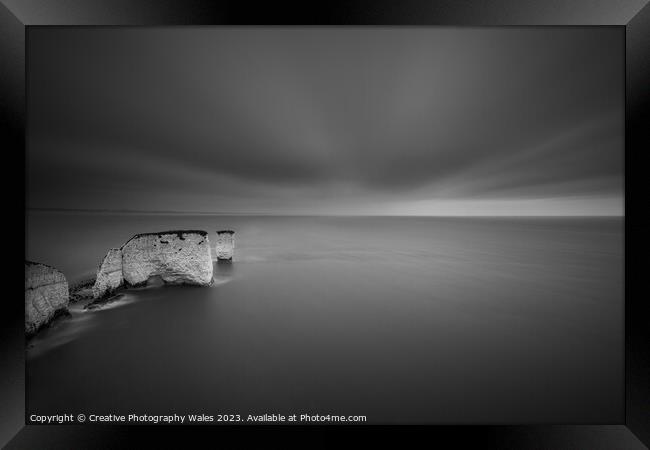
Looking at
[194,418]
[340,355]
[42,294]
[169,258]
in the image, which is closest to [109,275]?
[169,258]

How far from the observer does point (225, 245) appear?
500 centimetres

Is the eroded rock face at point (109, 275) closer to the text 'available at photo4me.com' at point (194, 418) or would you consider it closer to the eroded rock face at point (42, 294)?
the eroded rock face at point (42, 294)

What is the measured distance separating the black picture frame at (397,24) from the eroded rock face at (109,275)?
1.34m

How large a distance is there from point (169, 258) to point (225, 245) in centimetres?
207

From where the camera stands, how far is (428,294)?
129 inches

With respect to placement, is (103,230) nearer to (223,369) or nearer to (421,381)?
(223,369)

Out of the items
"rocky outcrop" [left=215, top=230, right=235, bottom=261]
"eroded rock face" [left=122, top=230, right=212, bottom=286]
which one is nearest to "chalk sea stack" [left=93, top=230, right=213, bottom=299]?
"eroded rock face" [left=122, top=230, right=212, bottom=286]

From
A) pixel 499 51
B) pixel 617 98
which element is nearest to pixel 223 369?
pixel 499 51

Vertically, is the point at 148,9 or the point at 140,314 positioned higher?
the point at 148,9

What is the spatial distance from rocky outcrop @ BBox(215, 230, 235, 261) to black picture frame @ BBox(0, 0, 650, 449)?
11.4ft

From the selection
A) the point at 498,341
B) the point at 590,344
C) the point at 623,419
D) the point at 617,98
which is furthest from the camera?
the point at 498,341

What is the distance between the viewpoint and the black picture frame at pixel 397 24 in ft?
4.41

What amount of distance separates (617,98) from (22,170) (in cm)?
444

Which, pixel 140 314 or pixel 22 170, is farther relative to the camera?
pixel 140 314
